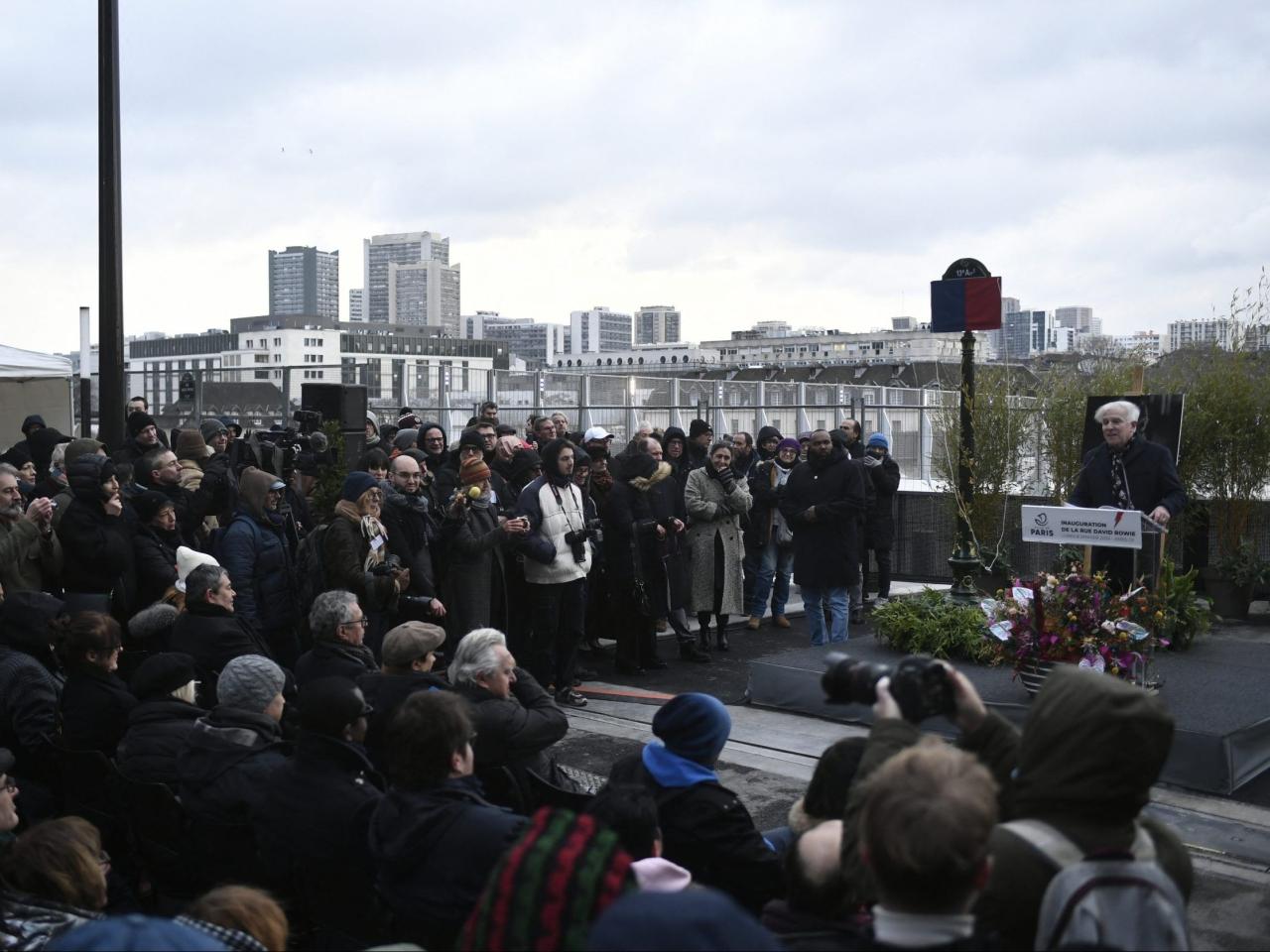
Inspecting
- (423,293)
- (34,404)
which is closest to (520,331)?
(423,293)

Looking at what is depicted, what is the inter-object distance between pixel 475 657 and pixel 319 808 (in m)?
1.19

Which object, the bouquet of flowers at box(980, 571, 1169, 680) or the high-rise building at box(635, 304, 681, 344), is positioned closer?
the bouquet of flowers at box(980, 571, 1169, 680)

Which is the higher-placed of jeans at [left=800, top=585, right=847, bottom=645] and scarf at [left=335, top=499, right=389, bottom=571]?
scarf at [left=335, top=499, right=389, bottom=571]

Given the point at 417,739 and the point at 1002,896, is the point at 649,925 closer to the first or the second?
the point at 1002,896

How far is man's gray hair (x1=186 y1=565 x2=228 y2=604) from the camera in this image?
6453mm

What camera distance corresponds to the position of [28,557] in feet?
25.0

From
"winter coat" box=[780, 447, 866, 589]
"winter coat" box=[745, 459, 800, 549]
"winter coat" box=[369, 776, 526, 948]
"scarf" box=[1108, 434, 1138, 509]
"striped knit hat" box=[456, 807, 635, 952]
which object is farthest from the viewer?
"winter coat" box=[745, 459, 800, 549]

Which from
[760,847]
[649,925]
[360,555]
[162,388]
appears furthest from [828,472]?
[162,388]

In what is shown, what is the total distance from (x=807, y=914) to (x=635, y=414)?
1575cm

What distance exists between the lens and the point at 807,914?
319 cm

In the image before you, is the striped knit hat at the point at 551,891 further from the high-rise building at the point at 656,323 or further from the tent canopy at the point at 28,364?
the high-rise building at the point at 656,323

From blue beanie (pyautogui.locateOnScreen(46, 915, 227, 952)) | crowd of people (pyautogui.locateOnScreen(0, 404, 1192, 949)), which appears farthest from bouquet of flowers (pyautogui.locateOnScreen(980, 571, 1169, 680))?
blue beanie (pyautogui.locateOnScreen(46, 915, 227, 952))

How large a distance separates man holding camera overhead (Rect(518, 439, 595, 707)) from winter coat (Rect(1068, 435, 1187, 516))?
3.73m

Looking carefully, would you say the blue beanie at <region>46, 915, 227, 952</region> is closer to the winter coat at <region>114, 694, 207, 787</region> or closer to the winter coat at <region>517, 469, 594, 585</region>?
the winter coat at <region>114, 694, 207, 787</region>
